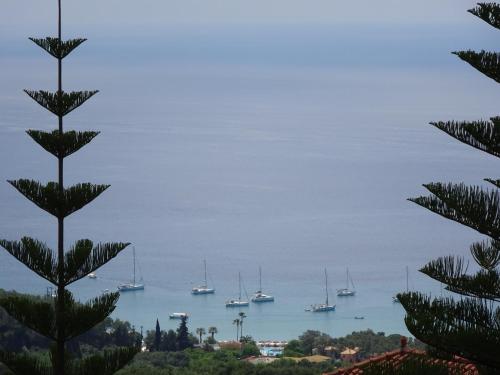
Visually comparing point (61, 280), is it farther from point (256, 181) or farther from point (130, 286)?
point (256, 181)

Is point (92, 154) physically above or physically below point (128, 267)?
above

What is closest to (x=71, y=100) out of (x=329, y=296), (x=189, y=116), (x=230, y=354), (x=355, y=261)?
(x=230, y=354)

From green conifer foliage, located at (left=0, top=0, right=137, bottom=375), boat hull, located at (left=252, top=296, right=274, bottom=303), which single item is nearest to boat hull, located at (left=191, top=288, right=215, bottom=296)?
boat hull, located at (left=252, top=296, right=274, bottom=303)

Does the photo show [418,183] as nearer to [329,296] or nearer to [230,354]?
[329,296]

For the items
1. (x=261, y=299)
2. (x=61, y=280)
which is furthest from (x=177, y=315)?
(x=61, y=280)

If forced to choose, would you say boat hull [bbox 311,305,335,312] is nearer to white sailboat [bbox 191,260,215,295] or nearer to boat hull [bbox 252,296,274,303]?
boat hull [bbox 252,296,274,303]

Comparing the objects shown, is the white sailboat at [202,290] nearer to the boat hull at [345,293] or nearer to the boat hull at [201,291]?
the boat hull at [201,291]
